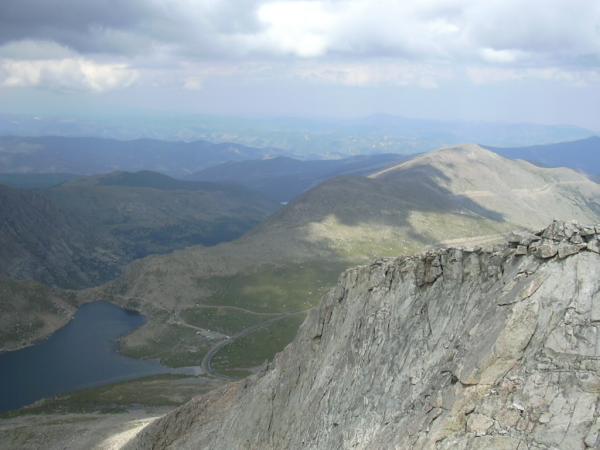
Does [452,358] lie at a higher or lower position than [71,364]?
higher

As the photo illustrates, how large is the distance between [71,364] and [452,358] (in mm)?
127967

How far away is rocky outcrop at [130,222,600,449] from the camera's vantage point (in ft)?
75.6

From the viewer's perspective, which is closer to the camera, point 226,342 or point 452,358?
point 452,358

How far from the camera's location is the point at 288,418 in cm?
4422

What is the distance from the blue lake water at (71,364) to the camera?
122500 millimetres

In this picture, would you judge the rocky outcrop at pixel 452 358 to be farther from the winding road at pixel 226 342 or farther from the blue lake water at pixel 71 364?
the blue lake water at pixel 71 364

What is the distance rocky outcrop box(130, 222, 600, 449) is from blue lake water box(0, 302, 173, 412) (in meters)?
87.3

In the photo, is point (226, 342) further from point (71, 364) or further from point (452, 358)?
point (452, 358)

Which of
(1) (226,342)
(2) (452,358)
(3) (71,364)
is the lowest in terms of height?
(3) (71,364)

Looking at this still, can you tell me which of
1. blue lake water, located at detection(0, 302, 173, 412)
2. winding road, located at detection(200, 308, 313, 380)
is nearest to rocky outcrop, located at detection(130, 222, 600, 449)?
winding road, located at detection(200, 308, 313, 380)

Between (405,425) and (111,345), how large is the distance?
134320 mm

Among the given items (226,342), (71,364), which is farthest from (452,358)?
(71,364)

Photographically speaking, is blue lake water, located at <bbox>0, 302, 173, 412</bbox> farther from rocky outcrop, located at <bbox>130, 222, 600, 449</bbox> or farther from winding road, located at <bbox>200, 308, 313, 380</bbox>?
rocky outcrop, located at <bbox>130, 222, 600, 449</bbox>

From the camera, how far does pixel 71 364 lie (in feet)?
449
